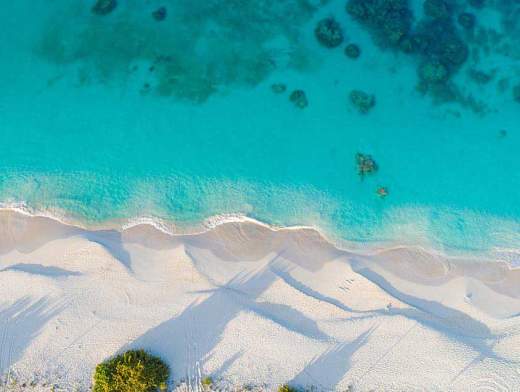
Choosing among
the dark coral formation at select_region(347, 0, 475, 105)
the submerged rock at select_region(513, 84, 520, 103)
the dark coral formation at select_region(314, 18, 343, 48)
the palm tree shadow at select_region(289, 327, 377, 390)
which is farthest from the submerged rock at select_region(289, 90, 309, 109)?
the palm tree shadow at select_region(289, 327, 377, 390)

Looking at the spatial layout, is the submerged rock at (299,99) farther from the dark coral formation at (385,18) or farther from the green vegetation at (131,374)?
the green vegetation at (131,374)

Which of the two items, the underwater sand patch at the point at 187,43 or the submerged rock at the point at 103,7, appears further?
the submerged rock at the point at 103,7

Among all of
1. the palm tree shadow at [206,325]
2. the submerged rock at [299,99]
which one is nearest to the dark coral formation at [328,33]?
the submerged rock at [299,99]

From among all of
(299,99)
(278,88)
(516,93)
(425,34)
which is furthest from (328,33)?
(516,93)

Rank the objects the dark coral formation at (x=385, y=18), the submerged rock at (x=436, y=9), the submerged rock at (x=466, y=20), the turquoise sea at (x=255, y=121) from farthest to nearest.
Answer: the submerged rock at (x=466, y=20) → the submerged rock at (x=436, y=9) → the dark coral formation at (x=385, y=18) → the turquoise sea at (x=255, y=121)

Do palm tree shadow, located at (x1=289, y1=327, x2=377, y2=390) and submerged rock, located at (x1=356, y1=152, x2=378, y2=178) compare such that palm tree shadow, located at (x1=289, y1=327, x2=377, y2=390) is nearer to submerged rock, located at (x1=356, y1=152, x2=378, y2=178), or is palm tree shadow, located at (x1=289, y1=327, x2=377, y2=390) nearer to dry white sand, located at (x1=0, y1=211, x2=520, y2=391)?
dry white sand, located at (x1=0, y1=211, x2=520, y2=391)

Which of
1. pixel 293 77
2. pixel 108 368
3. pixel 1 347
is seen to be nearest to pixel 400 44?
pixel 293 77

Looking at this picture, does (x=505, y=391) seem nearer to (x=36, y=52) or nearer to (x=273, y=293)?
(x=273, y=293)

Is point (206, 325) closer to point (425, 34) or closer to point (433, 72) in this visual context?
point (433, 72)
